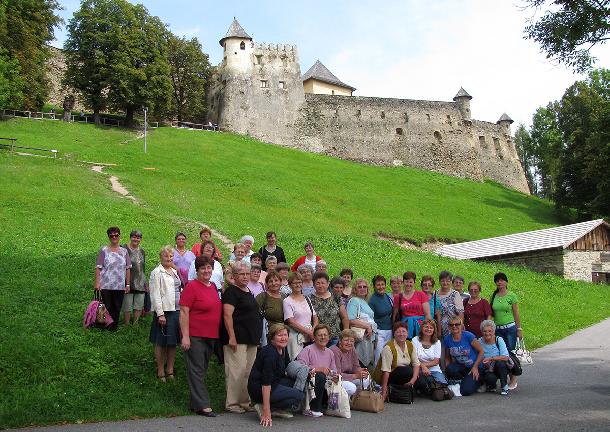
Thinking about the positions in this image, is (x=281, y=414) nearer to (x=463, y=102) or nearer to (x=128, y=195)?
(x=128, y=195)

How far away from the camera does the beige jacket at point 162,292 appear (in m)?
8.24

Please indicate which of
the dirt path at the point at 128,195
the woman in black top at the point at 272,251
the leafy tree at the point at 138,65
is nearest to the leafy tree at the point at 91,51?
the leafy tree at the point at 138,65

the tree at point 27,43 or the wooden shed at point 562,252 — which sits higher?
the tree at point 27,43

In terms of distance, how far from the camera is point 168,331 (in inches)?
323

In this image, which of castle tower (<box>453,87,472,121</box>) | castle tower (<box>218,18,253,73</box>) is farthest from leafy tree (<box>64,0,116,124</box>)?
castle tower (<box>453,87,472,121</box>)

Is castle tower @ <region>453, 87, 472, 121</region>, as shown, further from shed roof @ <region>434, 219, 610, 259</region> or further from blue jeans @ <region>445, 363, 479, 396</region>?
blue jeans @ <region>445, 363, 479, 396</region>

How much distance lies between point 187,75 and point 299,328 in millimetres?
49854

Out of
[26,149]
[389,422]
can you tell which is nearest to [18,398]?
[389,422]

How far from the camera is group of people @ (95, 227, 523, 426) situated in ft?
24.6

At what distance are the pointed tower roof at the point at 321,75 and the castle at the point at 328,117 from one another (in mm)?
6013

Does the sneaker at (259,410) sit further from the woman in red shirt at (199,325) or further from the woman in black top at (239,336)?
the woman in red shirt at (199,325)

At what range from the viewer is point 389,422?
23.4 ft

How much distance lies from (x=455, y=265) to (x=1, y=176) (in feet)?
62.7

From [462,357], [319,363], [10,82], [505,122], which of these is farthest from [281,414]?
[505,122]
